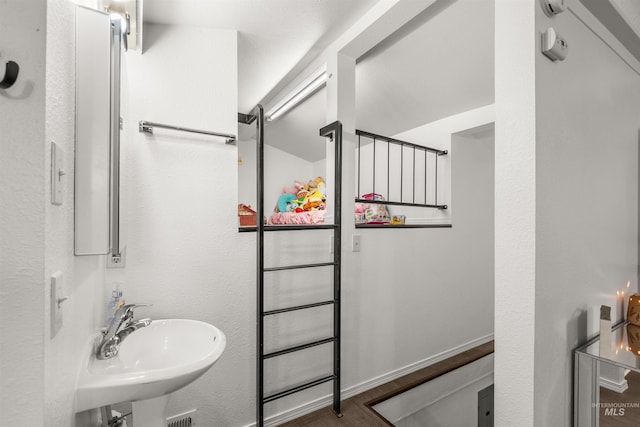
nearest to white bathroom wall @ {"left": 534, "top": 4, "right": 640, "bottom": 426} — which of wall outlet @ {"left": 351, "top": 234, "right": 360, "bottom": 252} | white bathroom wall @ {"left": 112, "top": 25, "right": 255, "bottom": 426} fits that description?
wall outlet @ {"left": 351, "top": 234, "right": 360, "bottom": 252}

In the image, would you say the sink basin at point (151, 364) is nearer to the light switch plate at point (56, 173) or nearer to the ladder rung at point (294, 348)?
the ladder rung at point (294, 348)

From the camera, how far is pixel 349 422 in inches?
67.9

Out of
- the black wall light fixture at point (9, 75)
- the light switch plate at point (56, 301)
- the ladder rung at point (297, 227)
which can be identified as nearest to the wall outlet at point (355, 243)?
the ladder rung at point (297, 227)

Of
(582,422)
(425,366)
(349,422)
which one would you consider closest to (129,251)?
(349,422)

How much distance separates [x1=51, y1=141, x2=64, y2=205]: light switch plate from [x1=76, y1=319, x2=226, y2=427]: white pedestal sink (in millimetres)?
625

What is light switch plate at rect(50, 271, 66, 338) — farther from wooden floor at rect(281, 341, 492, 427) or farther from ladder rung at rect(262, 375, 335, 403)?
wooden floor at rect(281, 341, 492, 427)

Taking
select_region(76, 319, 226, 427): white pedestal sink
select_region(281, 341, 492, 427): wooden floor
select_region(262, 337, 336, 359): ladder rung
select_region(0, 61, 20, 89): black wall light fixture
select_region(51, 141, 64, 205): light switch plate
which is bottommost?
select_region(281, 341, 492, 427): wooden floor

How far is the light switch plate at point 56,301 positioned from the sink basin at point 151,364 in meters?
0.37

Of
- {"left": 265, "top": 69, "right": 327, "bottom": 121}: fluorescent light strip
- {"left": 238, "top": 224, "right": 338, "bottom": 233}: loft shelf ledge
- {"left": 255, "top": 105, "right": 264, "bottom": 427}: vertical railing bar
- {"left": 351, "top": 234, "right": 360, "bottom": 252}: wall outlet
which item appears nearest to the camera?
{"left": 255, "top": 105, "right": 264, "bottom": 427}: vertical railing bar

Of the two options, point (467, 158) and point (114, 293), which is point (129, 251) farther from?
point (467, 158)

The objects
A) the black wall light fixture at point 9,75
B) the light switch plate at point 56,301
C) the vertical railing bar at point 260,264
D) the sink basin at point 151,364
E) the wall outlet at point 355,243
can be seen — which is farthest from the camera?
the wall outlet at point 355,243

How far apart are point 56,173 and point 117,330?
0.81 meters

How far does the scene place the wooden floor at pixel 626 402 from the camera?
1144 mm

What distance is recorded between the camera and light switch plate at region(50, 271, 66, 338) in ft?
2.07
